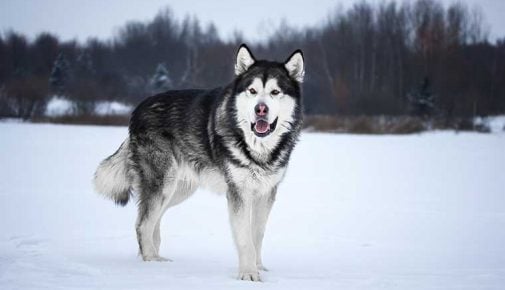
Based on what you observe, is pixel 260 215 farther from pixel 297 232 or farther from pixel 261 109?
pixel 297 232

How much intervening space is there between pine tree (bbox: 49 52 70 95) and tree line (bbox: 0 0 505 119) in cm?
9

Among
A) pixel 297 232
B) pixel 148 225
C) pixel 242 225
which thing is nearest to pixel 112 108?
pixel 297 232

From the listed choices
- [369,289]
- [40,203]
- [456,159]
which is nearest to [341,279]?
[369,289]

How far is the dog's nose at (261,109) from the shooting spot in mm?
4984

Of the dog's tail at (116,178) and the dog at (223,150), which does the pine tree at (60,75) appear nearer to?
the dog's tail at (116,178)

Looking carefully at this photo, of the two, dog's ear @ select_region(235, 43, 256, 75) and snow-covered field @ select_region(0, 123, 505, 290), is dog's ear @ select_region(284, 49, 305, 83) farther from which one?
snow-covered field @ select_region(0, 123, 505, 290)

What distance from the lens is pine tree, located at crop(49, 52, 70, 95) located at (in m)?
42.6

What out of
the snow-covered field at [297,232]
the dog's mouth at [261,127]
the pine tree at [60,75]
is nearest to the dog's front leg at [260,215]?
the snow-covered field at [297,232]

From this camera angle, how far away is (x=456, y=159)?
18.7m

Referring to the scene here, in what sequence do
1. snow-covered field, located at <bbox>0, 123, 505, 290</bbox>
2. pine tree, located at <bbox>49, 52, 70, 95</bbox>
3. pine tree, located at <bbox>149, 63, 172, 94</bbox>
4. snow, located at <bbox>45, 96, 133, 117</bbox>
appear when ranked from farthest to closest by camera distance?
pine tree, located at <bbox>149, 63, 172, 94</bbox> → pine tree, located at <bbox>49, 52, 70, 95</bbox> → snow, located at <bbox>45, 96, 133, 117</bbox> → snow-covered field, located at <bbox>0, 123, 505, 290</bbox>

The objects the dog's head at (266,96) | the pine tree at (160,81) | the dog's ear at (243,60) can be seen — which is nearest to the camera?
the dog's head at (266,96)

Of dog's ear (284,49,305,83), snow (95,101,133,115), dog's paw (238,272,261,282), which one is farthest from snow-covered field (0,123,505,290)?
snow (95,101,133,115)

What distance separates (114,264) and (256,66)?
7.65 ft

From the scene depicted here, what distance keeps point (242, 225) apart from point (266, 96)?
1.21m
